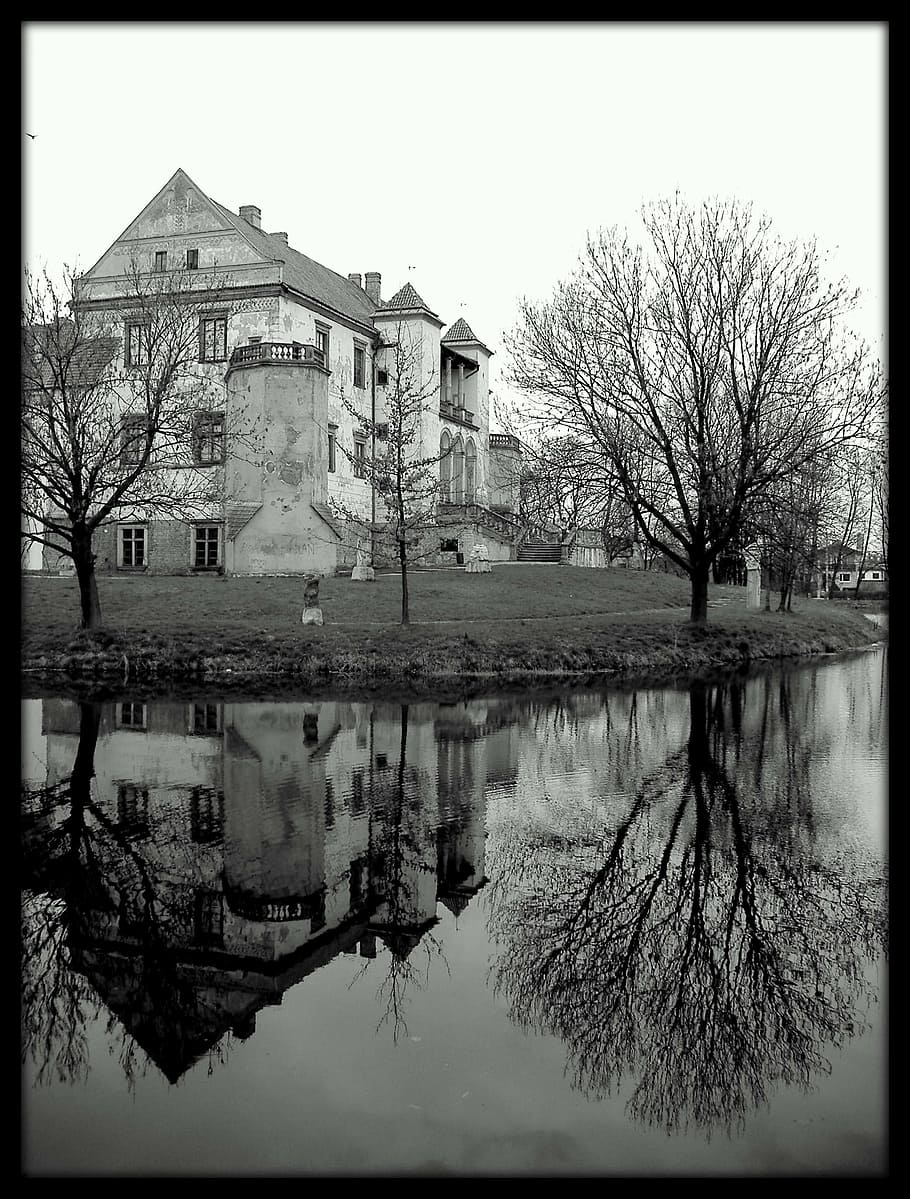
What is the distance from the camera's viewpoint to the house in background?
131 feet

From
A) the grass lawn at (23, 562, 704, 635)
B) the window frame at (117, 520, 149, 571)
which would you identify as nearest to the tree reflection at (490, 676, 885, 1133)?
the grass lawn at (23, 562, 704, 635)

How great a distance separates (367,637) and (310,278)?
96.3 ft

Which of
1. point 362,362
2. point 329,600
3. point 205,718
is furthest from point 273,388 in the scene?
point 205,718

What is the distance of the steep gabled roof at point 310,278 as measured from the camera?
150 ft

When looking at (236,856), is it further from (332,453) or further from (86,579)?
(332,453)

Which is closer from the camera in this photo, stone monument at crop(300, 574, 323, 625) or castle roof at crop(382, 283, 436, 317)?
stone monument at crop(300, 574, 323, 625)

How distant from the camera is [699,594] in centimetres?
3197

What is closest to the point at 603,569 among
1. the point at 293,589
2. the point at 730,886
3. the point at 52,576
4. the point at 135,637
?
the point at 293,589

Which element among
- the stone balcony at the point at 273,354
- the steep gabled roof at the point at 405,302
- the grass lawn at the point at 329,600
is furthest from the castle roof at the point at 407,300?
the grass lawn at the point at 329,600

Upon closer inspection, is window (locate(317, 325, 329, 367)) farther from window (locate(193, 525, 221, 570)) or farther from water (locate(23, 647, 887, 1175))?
water (locate(23, 647, 887, 1175))

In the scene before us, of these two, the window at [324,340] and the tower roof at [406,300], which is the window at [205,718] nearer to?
the window at [324,340]

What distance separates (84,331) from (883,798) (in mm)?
22601

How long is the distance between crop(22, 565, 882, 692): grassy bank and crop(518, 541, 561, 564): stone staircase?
480 inches

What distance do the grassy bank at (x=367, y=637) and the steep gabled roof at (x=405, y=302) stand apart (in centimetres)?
2030
